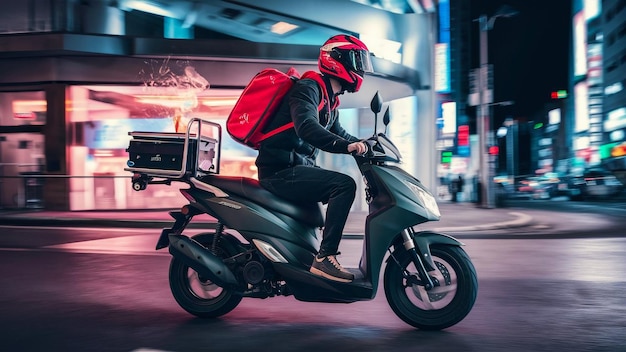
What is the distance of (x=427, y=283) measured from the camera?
179 inches

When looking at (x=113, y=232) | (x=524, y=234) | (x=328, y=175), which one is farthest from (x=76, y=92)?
(x=328, y=175)

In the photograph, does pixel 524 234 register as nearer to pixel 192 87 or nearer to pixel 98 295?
pixel 98 295

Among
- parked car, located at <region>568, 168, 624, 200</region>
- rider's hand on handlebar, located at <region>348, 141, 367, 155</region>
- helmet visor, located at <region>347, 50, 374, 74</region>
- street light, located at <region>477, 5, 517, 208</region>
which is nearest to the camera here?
rider's hand on handlebar, located at <region>348, 141, 367, 155</region>

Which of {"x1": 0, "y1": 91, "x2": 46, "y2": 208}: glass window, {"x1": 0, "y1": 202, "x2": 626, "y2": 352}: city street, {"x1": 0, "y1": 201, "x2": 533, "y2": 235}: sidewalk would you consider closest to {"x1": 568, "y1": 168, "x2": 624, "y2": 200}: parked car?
{"x1": 0, "y1": 201, "x2": 533, "y2": 235}: sidewalk

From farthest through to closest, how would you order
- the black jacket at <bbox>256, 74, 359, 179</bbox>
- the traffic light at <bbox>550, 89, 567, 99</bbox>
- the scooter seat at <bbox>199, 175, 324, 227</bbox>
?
the traffic light at <bbox>550, 89, 567, 99</bbox>, the scooter seat at <bbox>199, 175, 324, 227</bbox>, the black jacket at <bbox>256, 74, 359, 179</bbox>

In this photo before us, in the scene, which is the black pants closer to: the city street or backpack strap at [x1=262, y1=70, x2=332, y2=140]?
backpack strap at [x1=262, y1=70, x2=332, y2=140]

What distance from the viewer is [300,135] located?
455 centimetres

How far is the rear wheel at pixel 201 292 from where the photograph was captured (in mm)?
5062

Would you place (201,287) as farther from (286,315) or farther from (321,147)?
(321,147)

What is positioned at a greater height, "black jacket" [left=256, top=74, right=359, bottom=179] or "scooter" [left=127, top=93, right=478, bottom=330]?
"black jacket" [left=256, top=74, right=359, bottom=179]

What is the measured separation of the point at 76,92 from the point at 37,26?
2071 mm

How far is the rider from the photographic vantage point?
4.55m

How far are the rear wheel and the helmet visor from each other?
1642 mm

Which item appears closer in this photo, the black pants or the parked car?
the black pants
